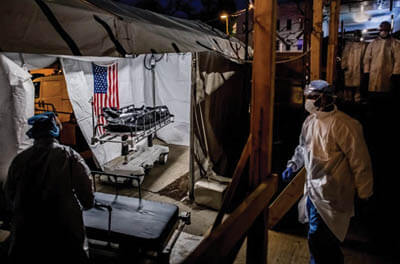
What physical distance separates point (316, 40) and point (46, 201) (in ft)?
15.9

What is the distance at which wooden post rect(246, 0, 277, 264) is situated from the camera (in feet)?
9.11

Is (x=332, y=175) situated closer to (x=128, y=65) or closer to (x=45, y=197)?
(x=45, y=197)

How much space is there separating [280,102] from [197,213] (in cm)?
420

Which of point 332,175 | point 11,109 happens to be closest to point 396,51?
point 332,175

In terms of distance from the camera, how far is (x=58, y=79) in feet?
29.6

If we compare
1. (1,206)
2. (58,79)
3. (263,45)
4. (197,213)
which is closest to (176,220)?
(197,213)

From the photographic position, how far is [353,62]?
764cm

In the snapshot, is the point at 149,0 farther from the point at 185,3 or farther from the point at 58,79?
the point at 58,79

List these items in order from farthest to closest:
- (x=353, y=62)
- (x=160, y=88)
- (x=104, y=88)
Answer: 1. (x=160, y=88)
2. (x=104, y=88)
3. (x=353, y=62)

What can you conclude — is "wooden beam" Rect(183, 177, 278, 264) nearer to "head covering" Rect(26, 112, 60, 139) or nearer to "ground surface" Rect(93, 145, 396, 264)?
"head covering" Rect(26, 112, 60, 139)

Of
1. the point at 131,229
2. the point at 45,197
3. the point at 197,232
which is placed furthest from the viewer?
the point at 197,232

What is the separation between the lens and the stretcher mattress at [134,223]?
3.46 m

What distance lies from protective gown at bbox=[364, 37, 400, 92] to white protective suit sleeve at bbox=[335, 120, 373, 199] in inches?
190

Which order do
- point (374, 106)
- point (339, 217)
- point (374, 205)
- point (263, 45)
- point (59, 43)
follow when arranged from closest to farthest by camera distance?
point (59, 43)
point (263, 45)
point (339, 217)
point (374, 205)
point (374, 106)
